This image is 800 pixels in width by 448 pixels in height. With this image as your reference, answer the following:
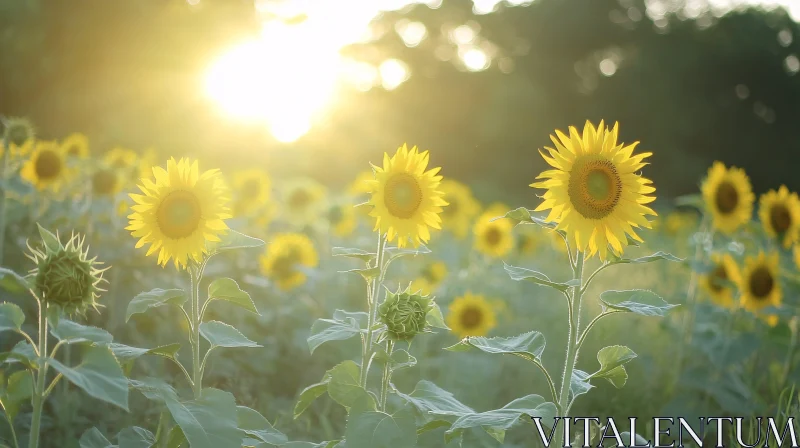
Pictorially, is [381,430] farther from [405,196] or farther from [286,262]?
[286,262]

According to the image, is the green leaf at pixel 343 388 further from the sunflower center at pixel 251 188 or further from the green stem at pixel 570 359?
the sunflower center at pixel 251 188

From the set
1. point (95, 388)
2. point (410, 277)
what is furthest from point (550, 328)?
point (95, 388)

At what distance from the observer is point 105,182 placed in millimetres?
4051

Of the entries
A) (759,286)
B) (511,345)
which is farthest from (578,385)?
(759,286)

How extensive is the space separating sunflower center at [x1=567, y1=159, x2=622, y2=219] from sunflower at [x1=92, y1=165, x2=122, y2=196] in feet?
9.86

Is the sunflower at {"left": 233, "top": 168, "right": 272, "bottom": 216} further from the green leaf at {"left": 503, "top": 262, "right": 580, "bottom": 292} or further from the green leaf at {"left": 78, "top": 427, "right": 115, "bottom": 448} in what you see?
the green leaf at {"left": 503, "top": 262, "right": 580, "bottom": 292}

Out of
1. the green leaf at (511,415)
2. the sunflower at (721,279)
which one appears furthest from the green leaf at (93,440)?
the sunflower at (721,279)

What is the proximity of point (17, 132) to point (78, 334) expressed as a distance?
2582 millimetres

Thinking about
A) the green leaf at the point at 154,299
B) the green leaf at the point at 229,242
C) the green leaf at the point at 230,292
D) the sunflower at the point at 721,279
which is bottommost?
the green leaf at the point at 154,299

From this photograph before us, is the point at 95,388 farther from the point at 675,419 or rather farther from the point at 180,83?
the point at 180,83

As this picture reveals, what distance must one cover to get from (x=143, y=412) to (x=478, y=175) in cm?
1591

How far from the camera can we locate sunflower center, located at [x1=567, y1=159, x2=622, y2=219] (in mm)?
1908

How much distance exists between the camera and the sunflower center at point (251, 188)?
17.5ft

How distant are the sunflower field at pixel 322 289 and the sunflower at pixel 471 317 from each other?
13 millimetres
